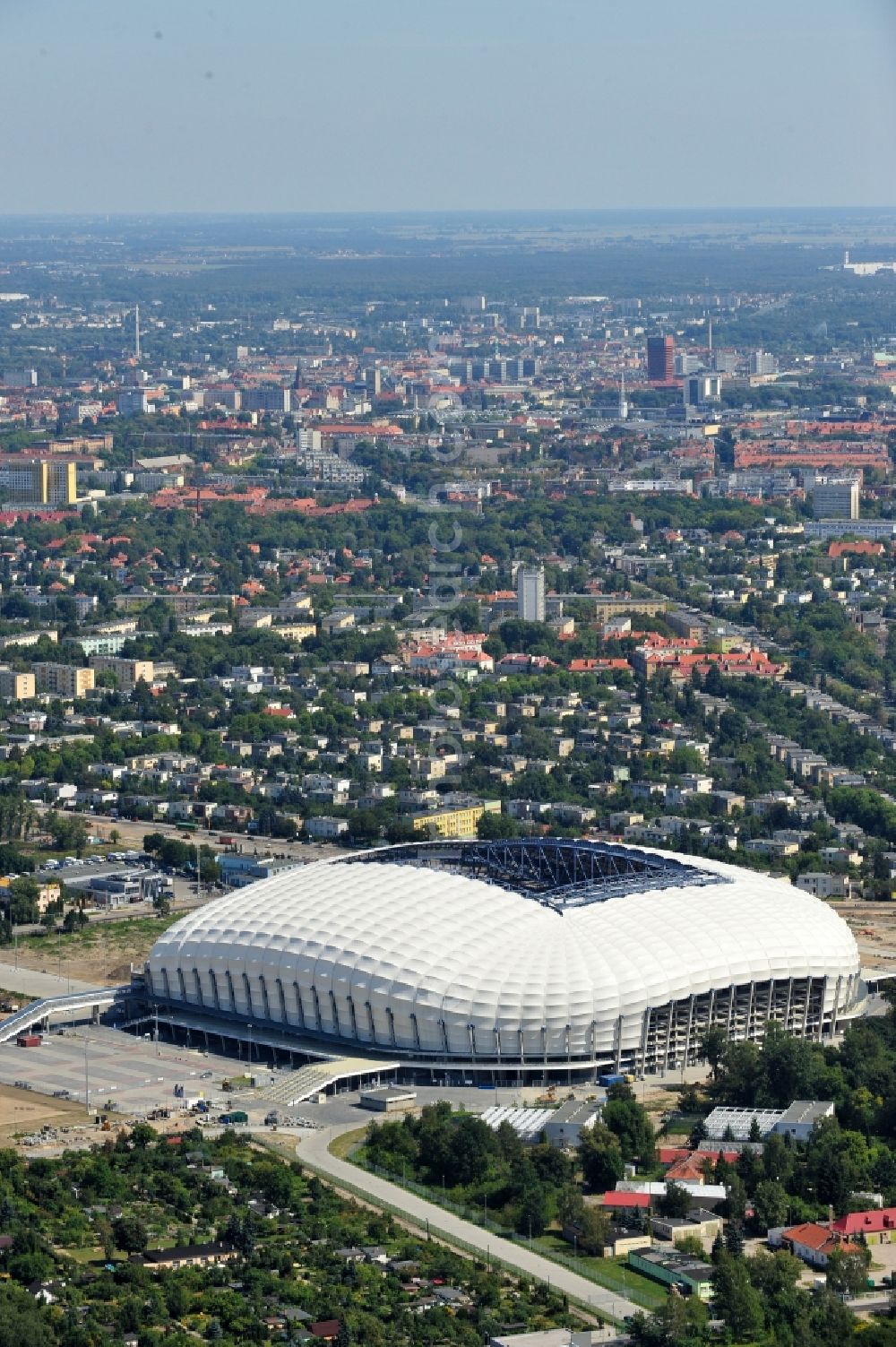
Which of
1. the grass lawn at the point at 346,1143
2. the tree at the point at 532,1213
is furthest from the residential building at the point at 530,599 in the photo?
the tree at the point at 532,1213

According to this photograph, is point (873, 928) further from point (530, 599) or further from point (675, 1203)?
point (530, 599)

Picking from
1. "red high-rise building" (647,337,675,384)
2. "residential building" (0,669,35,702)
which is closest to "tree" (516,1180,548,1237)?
"residential building" (0,669,35,702)

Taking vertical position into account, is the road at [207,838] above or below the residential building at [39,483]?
above

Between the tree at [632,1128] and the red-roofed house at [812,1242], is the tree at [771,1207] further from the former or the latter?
the tree at [632,1128]

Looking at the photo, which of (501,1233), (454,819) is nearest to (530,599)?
(454,819)

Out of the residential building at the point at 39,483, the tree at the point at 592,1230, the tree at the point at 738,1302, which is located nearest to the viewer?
the tree at the point at 738,1302

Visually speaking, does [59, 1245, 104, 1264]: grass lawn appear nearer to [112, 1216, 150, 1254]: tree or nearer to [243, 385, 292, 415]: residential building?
[112, 1216, 150, 1254]: tree

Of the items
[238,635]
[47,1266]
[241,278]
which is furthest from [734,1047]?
[241,278]

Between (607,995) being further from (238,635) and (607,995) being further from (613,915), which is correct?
(238,635)
